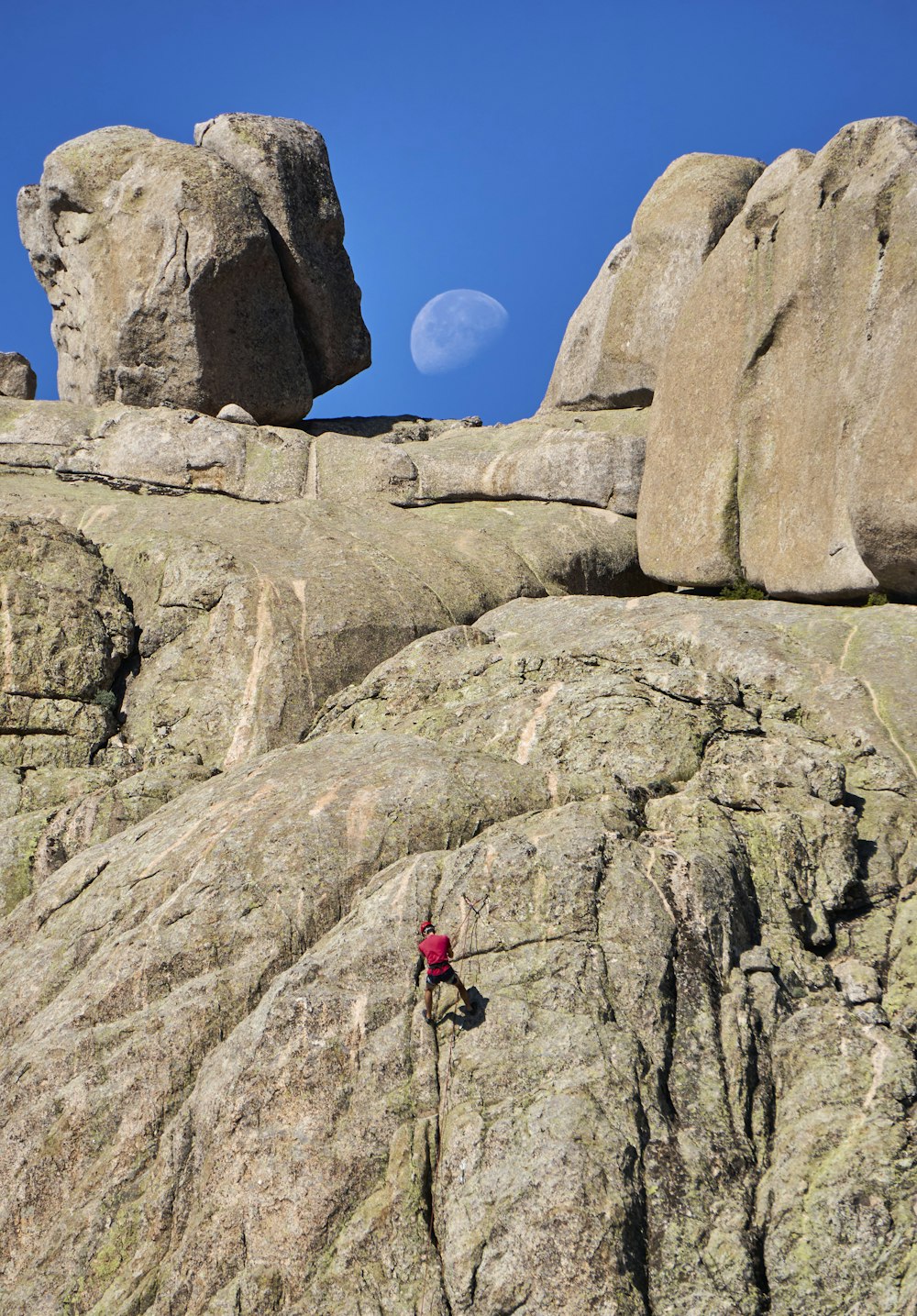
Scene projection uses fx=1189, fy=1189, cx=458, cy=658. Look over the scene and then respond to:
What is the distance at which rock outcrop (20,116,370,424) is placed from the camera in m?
37.8

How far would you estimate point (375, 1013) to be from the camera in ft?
49.4

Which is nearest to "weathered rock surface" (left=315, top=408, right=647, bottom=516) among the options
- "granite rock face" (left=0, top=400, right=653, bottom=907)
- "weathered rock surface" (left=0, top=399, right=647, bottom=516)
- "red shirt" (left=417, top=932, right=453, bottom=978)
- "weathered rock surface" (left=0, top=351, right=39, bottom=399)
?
"weathered rock surface" (left=0, top=399, right=647, bottom=516)

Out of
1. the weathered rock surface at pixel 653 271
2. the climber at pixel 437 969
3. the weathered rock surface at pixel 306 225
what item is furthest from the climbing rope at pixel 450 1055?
the weathered rock surface at pixel 306 225

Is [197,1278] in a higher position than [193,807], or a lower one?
lower

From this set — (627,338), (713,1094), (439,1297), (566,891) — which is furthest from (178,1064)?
(627,338)

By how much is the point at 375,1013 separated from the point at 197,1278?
3.55 metres

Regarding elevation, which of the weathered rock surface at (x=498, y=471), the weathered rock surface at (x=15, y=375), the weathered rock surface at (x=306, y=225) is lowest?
the weathered rock surface at (x=498, y=471)

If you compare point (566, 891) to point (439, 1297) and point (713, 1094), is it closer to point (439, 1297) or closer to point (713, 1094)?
point (713, 1094)

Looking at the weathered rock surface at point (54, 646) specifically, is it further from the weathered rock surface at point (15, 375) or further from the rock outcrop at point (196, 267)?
the weathered rock surface at point (15, 375)

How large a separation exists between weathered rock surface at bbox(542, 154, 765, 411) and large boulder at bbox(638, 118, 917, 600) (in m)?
5.95

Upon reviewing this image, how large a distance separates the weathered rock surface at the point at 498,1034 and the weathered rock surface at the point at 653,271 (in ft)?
63.2

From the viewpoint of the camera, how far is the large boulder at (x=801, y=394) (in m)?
24.1

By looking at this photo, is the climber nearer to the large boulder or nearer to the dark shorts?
the dark shorts

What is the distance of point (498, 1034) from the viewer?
48.1 ft
